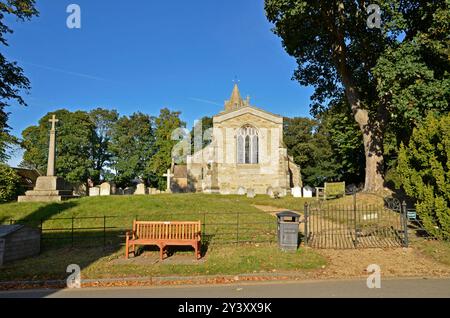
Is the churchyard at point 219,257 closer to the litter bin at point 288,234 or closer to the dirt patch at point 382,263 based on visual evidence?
the dirt patch at point 382,263

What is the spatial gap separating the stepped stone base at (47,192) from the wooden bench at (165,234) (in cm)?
1115

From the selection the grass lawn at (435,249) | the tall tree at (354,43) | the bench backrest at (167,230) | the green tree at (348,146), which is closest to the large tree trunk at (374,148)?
the tall tree at (354,43)

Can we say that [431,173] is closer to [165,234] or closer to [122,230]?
[165,234]

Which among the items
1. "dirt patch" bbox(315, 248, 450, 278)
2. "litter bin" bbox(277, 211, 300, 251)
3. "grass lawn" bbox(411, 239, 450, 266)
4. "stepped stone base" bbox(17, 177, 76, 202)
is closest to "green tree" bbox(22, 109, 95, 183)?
"stepped stone base" bbox(17, 177, 76, 202)

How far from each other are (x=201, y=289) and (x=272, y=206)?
50.2ft

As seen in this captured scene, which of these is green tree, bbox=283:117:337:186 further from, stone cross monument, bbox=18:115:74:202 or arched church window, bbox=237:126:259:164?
stone cross monument, bbox=18:115:74:202

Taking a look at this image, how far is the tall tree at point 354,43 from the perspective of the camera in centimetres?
1532

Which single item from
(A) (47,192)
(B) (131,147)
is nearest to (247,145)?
(A) (47,192)

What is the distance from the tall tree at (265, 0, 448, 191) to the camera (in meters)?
15.3

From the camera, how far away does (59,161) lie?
42.4 meters

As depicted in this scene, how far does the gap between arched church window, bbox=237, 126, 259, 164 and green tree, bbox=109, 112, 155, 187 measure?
21329 millimetres

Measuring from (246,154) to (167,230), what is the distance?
2723 centimetres
